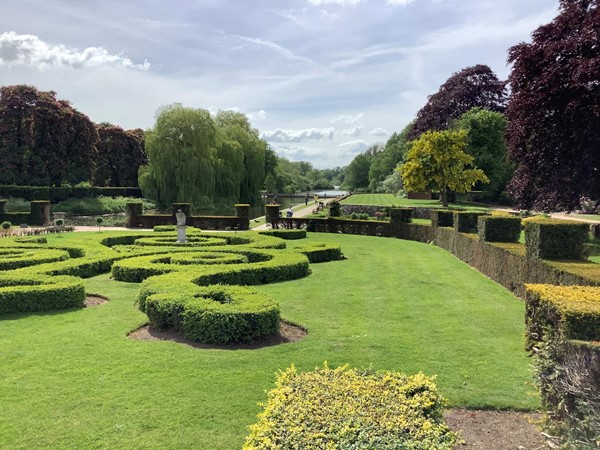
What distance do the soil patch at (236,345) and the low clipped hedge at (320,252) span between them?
773 centimetres

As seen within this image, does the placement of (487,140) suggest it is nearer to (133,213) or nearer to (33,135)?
(133,213)

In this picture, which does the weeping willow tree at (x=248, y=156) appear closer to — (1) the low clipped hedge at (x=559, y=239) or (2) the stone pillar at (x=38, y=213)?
(2) the stone pillar at (x=38, y=213)

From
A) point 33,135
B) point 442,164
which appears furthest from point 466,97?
point 33,135

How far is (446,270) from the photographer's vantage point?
46.5 feet

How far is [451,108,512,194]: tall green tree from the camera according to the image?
1709 inches

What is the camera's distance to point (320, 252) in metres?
16.1

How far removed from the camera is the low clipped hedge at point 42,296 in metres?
8.83

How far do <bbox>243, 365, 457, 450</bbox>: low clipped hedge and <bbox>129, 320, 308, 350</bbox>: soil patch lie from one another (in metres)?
2.98

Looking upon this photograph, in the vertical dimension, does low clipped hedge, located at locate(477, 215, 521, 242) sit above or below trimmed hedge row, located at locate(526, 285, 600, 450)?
Answer: above

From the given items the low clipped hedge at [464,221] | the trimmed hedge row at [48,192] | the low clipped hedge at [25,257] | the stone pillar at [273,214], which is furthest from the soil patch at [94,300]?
the trimmed hedge row at [48,192]

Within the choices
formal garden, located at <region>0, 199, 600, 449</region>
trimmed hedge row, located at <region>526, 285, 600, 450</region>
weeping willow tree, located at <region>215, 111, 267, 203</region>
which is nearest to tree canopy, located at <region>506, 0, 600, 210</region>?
formal garden, located at <region>0, 199, 600, 449</region>

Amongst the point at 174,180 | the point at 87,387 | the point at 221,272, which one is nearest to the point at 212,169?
the point at 174,180

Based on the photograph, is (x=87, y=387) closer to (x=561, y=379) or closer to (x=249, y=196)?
(x=561, y=379)

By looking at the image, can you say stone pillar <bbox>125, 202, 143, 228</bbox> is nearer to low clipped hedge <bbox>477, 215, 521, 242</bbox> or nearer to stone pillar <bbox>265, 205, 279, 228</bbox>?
stone pillar <bbox>265, 205, 279, 228</bbox>
